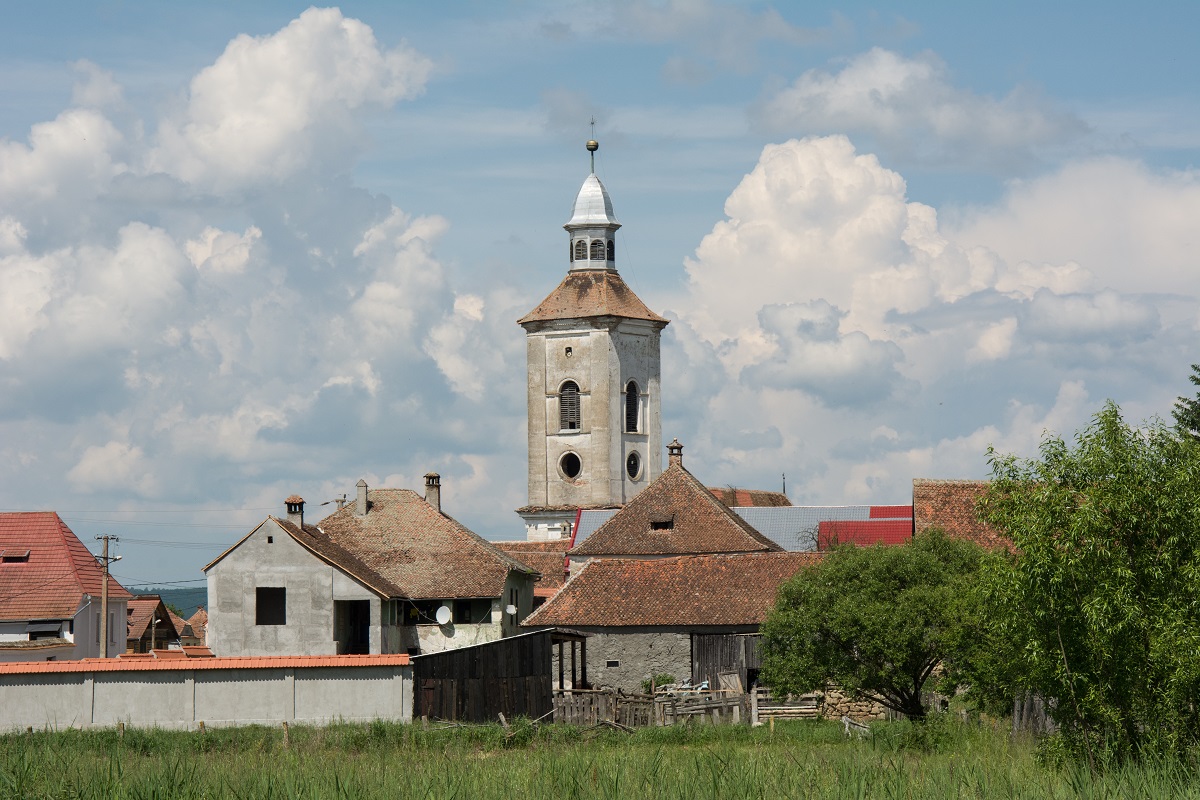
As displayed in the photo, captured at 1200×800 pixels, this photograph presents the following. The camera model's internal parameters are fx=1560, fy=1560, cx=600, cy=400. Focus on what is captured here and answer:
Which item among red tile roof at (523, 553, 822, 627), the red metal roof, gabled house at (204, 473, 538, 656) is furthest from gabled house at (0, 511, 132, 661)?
the red metal roof

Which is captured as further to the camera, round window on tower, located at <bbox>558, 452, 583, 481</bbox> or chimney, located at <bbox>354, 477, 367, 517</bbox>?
round window on tower, located at <bbox>558, 452, 583, 481</bbox>

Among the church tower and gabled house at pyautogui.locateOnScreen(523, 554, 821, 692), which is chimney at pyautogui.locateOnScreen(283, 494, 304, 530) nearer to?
gabled house at pyautogui.locateOnScreen(523, 554, 821, 692)

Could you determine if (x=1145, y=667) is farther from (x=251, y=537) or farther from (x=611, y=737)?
(x=251, y=537)

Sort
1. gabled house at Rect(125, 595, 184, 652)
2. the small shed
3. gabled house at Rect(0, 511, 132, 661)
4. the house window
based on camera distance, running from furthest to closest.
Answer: gabled house at Rect(125, 595, 184, 652) → the house window → gabled house at Rect(0, 511, 132, 661) → the small shed

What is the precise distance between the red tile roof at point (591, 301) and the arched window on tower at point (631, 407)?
132 inches

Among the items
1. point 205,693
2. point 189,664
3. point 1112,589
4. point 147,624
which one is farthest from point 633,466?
point 1112,589

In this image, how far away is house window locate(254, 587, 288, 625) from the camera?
158 ft

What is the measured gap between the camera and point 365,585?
155 ft

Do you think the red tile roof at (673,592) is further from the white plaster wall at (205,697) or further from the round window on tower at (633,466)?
the round window on tower at (633,466)

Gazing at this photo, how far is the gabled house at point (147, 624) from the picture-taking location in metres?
69.1

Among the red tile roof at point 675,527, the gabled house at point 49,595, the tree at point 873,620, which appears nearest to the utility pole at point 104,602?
the gabled house at point 49,595

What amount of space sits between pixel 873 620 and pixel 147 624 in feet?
154

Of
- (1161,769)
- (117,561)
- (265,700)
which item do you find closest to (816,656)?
(265,700)

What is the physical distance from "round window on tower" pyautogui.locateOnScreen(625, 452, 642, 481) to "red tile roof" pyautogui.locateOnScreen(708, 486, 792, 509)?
12.9ft
